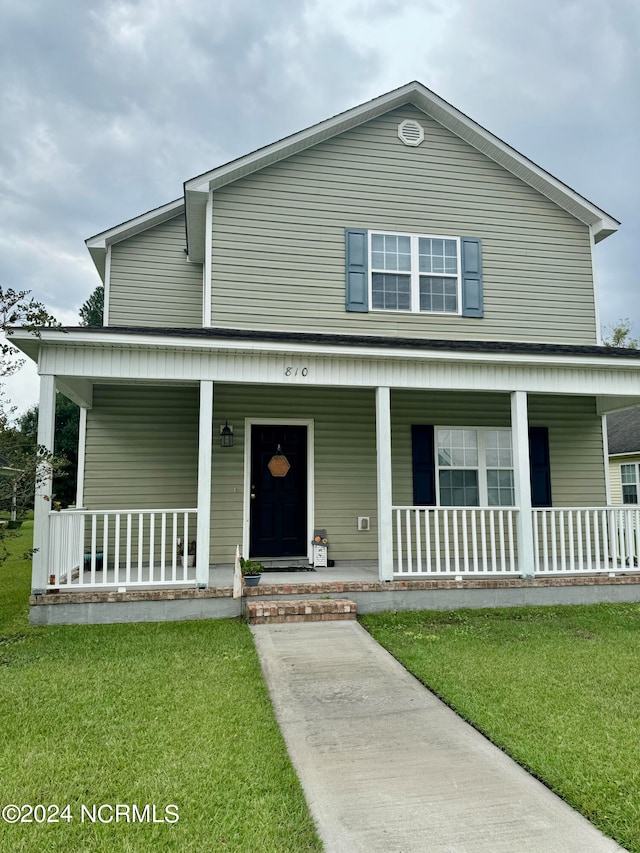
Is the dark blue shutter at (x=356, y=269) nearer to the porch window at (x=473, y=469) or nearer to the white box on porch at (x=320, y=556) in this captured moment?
the porch window at (x=473, y=469)

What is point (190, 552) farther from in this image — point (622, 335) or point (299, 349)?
point (622, 335)

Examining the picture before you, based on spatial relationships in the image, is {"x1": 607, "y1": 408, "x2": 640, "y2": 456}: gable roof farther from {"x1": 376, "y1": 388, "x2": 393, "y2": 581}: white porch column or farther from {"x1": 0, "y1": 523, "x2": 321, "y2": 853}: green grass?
{"x1": 0, "y1": 523, "x2": 321, "y2": 853}: green grass

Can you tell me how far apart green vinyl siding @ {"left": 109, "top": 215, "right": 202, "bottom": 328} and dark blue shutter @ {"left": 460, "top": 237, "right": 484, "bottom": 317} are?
15.5ft

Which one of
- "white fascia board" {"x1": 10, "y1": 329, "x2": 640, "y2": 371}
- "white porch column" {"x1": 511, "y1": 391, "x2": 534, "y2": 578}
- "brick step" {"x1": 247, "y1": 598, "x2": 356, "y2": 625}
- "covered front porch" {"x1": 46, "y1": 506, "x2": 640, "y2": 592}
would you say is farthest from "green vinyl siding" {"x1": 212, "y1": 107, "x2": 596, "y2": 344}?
"brick step" {"x1": 247, "y1": 598, "x2": 356, "y2": 625}

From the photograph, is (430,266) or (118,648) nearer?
(118,648)

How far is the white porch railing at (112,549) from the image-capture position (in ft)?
21.1

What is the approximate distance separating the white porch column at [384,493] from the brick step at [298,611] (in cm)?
73

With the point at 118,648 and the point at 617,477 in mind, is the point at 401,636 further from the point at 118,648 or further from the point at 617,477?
the point at 617,477

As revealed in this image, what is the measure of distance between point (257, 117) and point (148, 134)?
7480mm

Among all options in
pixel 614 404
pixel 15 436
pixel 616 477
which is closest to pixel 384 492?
pixel 15 436

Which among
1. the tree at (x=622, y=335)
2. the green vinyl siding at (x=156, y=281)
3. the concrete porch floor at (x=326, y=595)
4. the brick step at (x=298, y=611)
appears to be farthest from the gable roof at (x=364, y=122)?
the tree at (x=622, y=335)

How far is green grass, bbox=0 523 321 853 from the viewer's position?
2629 millimetres

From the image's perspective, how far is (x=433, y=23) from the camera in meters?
18.6

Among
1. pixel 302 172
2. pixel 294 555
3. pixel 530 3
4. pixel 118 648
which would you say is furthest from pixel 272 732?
pixel 530 3
